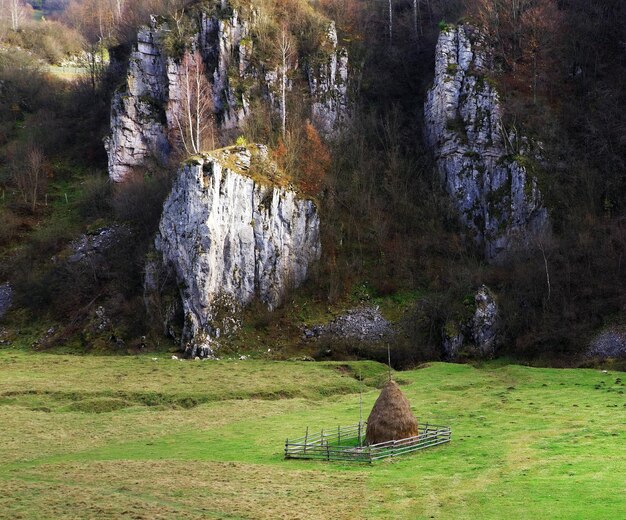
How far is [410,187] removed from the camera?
83.1 metres

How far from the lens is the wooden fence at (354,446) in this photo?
3342 centimetres

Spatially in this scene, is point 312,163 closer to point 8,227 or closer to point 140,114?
point 140,114

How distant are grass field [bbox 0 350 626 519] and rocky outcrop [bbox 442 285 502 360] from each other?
2.87 metres

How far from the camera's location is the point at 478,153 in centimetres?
7969

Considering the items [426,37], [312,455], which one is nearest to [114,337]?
[312,455]

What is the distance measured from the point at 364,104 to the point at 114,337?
150 feet

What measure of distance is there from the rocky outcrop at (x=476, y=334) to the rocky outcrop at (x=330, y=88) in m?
34.0

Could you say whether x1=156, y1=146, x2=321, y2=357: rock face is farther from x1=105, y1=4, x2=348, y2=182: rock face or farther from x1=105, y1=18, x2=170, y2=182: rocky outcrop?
x1=105, y1=18, x2=170, y2=182: rocky outcrop

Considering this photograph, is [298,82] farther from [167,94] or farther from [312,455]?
[312,455]

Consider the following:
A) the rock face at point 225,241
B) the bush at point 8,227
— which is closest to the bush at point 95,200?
the bush at point 8,227

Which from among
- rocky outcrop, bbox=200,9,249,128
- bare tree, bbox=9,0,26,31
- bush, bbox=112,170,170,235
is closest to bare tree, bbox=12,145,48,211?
bush, bbox=112,170,170,235

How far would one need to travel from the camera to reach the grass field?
24.9 m

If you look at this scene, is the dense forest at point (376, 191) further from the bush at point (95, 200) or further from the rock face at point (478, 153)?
the rock face at point (478, 153)

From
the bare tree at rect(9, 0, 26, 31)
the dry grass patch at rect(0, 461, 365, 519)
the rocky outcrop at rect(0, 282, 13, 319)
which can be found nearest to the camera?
the dry grass patch at rect(0, 461, 365, 519)
